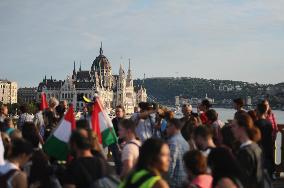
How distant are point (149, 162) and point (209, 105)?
6.62 m

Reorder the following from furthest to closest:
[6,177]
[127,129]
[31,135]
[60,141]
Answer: [60,141] → [31,135] → [127,129] → [6,177]

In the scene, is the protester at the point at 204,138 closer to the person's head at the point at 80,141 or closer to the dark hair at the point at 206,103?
the person's head at the point at 80,141

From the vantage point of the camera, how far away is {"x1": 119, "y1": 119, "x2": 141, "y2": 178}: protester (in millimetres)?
6680

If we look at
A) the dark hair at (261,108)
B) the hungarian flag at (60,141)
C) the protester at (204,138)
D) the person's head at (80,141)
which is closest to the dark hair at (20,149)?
the person's head at (80,141)

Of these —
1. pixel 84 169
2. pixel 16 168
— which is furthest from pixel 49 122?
pixel 84 169

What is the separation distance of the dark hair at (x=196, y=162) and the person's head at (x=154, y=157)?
1.99 ft

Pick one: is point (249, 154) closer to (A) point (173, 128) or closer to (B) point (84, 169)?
(A) point (173, 128)

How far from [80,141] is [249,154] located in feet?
7.07

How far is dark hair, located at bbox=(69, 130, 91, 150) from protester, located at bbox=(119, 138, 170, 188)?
1.09m

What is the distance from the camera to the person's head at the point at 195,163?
5527 millimetres

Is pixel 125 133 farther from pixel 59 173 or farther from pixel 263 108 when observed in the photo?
pixel 263 108

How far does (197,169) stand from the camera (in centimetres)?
555

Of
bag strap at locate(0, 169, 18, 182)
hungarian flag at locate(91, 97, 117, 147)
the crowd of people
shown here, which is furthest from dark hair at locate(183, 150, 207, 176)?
hungarian flag at locate(91, 97, 117, 147)

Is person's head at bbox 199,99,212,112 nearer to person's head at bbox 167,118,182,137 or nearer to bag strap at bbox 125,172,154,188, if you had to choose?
person's head at bbox 167,118,182,137
